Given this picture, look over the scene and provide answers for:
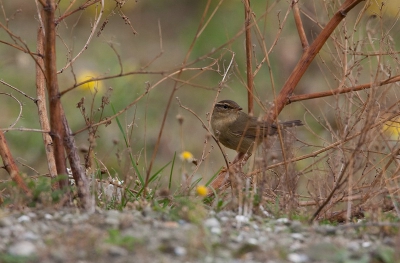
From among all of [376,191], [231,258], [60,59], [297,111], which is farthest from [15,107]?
[231,258]

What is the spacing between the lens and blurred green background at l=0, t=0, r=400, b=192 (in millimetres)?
8898

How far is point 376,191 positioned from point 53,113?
6.74ft

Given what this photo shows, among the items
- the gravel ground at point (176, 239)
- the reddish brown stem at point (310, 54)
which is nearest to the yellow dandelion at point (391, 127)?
the reddish brown stem at point (310, 54)

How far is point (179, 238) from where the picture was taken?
2.96 m

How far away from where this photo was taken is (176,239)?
2939 millimetres

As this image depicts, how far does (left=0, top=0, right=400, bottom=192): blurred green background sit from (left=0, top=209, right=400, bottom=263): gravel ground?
4219 millimetres

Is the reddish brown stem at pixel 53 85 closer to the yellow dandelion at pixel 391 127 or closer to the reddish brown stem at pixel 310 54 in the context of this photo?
the reddish brown stem at pixel 310 54

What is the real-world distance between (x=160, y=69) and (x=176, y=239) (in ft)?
29.3

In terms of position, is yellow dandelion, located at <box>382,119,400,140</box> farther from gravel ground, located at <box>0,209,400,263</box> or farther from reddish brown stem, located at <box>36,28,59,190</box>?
reddish brown stem, located at <box>36,28,59,190</box>

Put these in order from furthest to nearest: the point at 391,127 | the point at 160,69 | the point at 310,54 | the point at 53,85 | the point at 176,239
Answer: the point at 160,69 → the point at 391,127 → the point at 310,54 → the point at 53,85 → the point at 176,239

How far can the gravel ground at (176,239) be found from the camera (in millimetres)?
2781

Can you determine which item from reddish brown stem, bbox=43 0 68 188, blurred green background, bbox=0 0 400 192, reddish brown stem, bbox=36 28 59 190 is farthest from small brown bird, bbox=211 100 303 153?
reddish brown stem, bbox=43 0 68 188

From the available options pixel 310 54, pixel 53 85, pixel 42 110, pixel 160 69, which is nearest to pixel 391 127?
pixel 310 54

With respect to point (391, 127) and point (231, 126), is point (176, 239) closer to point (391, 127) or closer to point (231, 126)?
point (391, 127)
